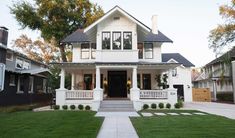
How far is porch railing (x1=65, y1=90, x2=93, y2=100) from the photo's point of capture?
17203 mm

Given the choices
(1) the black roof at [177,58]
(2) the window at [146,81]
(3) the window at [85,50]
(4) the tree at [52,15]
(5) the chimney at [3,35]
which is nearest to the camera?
(5) the chimney at [3,35]

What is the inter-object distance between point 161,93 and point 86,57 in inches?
306

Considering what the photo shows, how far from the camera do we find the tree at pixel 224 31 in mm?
24422

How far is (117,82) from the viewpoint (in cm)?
1983

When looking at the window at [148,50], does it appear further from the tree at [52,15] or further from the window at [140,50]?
the tree at [52,15]

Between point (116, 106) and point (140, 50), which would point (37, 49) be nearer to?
point (140, 50)

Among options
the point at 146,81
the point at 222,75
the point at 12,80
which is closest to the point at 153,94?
the point at 146,81

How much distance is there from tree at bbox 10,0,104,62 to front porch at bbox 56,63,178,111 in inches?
469

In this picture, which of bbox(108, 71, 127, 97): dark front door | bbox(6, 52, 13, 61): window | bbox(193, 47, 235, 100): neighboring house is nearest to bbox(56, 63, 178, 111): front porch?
bbox(108, 71, 127, 97): dark front door

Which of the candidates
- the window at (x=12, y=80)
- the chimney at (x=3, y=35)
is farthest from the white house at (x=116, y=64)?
the window at (x=12, y=80)

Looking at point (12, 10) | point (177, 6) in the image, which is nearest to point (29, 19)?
point (12, 10)

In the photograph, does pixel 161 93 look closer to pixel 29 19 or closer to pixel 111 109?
pixel 111 109

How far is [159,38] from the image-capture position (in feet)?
68.2

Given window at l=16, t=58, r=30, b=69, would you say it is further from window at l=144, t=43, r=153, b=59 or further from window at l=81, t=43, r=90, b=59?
window at l=144, t=43, r=153, b=59
